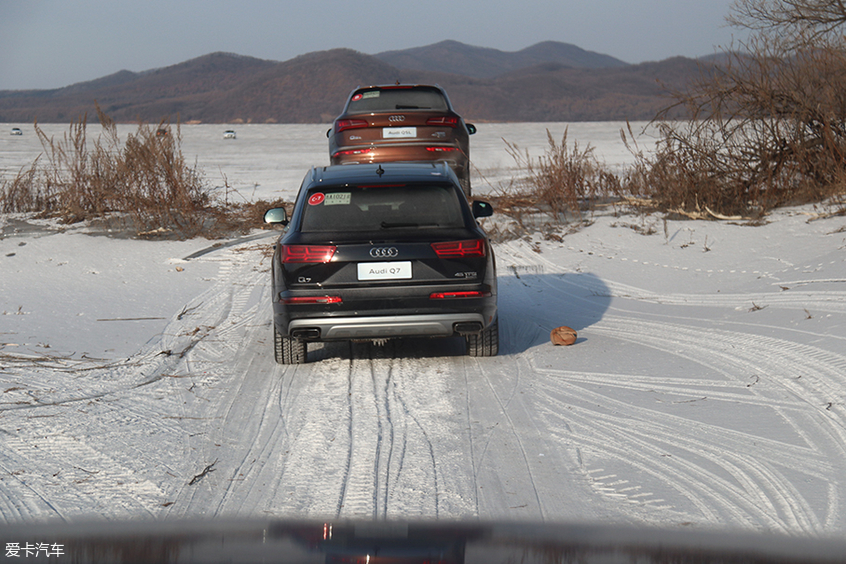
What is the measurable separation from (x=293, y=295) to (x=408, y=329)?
35.1 inches

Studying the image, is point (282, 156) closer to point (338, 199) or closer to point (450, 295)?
point (338, 199)

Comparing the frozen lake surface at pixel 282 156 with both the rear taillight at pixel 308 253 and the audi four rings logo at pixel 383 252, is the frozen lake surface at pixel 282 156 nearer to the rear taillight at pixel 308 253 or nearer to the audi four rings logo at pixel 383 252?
the rear taillight at pixel 308 253

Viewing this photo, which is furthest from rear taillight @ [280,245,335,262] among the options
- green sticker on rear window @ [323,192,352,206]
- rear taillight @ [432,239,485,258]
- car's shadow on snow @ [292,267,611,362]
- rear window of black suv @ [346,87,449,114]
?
rear window of black suv @ [346,87,449,114]

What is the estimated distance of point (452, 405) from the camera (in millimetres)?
5617

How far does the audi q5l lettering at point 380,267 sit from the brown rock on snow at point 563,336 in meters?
1.16

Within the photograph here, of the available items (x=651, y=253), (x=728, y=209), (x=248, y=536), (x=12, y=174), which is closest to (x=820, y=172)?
(x=728, y=209)

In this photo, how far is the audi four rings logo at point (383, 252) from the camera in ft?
19.7

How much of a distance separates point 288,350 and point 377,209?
141 centimetres

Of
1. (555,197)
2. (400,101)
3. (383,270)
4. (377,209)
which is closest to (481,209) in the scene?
(377,209)

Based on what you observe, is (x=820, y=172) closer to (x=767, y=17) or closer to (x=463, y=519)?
(x=767, y=17)

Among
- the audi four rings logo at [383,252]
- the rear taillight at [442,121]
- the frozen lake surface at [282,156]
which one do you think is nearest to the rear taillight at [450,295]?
the audi four rings logo at [383,252]

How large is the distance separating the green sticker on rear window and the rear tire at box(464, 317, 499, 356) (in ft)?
5.03

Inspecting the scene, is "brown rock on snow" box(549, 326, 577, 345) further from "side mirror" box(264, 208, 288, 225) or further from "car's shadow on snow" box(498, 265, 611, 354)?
"side mirror" box(264, 208, 288, 225)

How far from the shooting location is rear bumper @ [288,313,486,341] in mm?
6000
